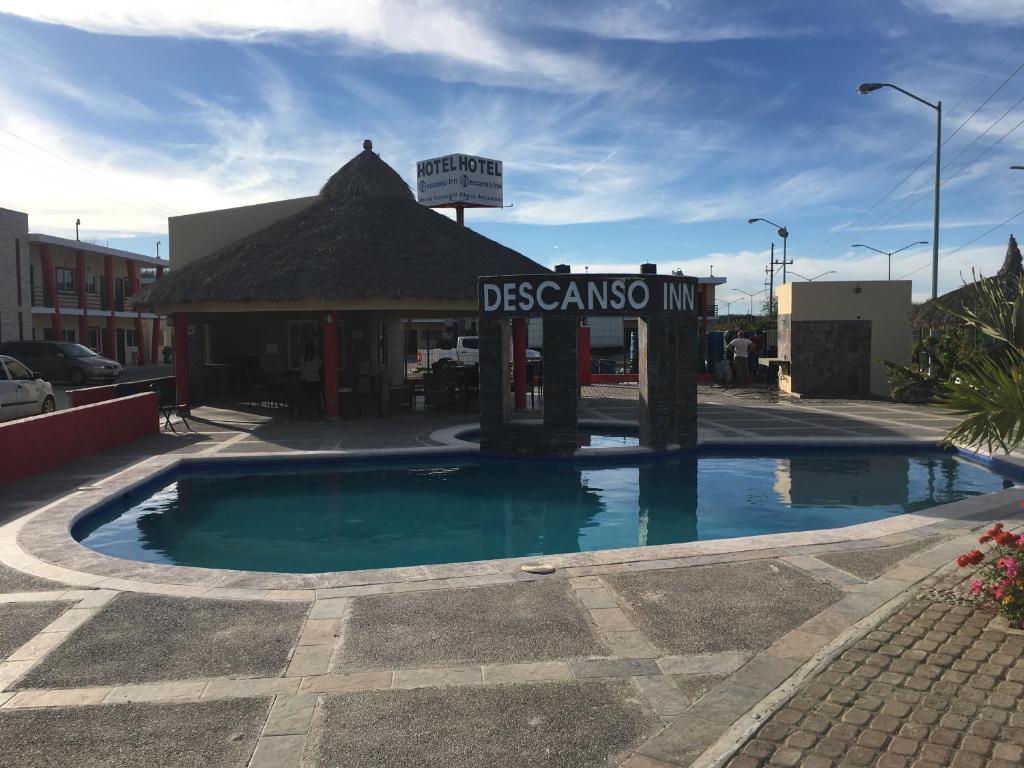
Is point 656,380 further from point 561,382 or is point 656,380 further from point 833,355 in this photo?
point 833,355

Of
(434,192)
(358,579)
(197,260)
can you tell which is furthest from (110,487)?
(434,192)

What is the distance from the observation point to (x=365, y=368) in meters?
22.8

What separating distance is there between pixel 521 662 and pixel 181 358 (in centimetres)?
1678

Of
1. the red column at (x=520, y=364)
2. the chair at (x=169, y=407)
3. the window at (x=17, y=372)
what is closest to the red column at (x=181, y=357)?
the chair at (x=169, y=407)

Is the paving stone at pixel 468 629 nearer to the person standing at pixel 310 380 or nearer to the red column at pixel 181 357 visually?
→ the person standing at pixel 310 380

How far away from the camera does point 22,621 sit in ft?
19.3

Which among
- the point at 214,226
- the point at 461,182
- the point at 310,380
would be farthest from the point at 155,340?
the point at 310,380

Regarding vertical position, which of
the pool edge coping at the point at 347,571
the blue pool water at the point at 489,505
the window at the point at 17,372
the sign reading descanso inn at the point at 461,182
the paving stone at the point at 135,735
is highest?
the sign reading descanso inn at the point at 461,182

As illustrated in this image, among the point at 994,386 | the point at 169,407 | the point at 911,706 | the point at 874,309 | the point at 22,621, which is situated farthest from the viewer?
the point at 874,309

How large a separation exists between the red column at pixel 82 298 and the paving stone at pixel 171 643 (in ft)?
130

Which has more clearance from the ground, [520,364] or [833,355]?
[833,355]

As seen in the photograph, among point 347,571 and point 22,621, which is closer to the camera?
point 22,621

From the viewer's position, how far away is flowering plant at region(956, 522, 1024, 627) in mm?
5289

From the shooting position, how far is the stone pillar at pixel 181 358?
756 inches
